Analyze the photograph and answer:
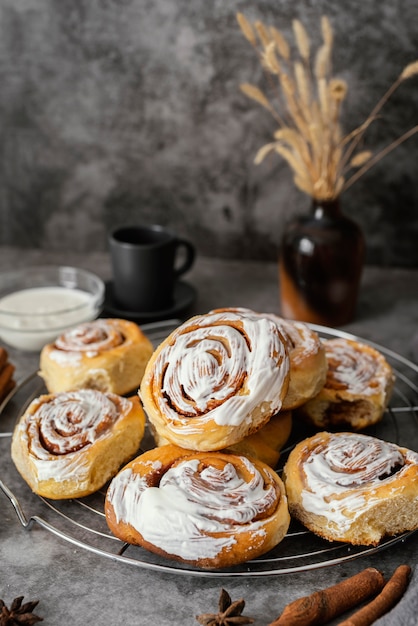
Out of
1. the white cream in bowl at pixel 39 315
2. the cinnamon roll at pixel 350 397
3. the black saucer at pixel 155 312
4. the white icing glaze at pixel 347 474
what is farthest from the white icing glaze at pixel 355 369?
the white cream in bowl at pixel 39 315

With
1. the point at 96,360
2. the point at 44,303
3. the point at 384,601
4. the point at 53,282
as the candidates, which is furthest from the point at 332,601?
the point at 53,282

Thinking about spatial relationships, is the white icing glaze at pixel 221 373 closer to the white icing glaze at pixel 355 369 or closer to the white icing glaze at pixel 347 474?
the white icing glaze at pixel 347 474

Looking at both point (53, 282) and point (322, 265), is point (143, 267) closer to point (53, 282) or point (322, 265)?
point (53, 282)

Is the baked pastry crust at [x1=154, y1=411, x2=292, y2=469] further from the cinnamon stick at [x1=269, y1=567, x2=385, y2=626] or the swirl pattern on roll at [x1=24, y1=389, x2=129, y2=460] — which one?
the cinnamon stick at [x1=269, y1=567, x2=385, y2=626]

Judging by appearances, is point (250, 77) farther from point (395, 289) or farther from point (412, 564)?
point (412, 564)

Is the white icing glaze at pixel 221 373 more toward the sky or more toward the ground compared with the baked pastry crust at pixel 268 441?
more toward the sky

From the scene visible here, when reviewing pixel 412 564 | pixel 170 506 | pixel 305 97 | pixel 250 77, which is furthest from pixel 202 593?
pixel 250 77
